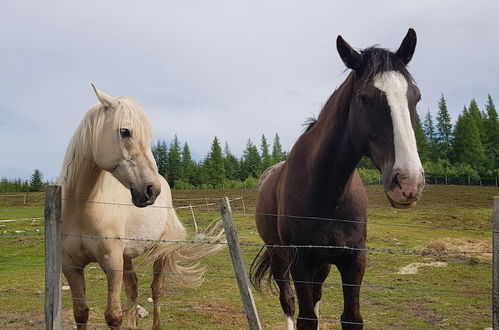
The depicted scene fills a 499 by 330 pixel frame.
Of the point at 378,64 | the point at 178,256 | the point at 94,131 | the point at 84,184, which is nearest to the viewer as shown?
the point at 378,64

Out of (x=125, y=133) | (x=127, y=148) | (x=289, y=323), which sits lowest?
(x=289, y=323)

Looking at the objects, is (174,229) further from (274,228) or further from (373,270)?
(373,270)

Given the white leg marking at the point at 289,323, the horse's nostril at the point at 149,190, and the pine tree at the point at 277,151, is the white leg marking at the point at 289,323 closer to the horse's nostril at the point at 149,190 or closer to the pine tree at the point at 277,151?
the horse's nostril at the point at 149,190

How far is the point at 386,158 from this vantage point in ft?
7.88

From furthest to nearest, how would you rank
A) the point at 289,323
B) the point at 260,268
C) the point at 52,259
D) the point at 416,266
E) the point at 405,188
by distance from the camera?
the point at 416,266, the point at 260,268, the point at 289,323, the point at 52,259, the point at 405,188

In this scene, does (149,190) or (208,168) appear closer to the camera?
(149,190)

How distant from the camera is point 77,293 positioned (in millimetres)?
3645

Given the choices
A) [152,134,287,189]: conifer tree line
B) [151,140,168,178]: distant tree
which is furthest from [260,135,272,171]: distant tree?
[151,140,168,178]: distant tree

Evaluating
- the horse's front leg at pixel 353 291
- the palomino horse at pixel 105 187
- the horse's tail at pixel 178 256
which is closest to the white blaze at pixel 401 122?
the horse's front leg at pixel 353 291

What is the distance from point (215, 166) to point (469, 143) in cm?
4147

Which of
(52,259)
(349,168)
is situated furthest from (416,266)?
(52,259)

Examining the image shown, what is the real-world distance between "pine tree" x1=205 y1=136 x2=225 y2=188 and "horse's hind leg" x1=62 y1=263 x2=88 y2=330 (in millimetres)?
65369

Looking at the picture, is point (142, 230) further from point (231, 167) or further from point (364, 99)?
point (231, 167)

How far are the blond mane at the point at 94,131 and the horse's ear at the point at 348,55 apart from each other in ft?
5.60
